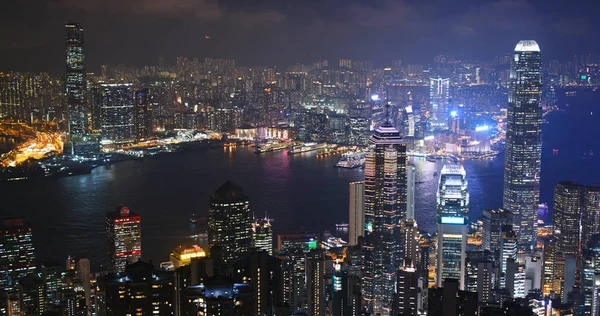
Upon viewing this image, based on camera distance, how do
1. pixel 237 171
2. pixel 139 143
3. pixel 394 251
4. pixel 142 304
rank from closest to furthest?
pixel 142 304 → pixel 394 251 → pixel 237 171 → pixel 139 143

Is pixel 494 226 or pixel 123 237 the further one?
pixel 494 226

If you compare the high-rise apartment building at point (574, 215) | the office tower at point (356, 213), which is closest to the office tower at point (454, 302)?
the high-rise apartment building at point (574, 215)

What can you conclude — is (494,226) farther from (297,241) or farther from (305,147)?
(305,147)

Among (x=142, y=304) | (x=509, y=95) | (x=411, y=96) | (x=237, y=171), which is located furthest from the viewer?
(x=411, y=96)

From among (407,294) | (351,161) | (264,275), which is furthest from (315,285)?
(351,161)

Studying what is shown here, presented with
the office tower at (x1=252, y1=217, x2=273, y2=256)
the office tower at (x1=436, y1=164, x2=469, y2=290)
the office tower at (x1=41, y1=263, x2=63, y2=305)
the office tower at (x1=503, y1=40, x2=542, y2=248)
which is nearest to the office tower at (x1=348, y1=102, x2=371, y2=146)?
the office tower at (x1=503, y1=40, x2=542, y2=248)

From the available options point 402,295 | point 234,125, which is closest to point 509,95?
point 402,295

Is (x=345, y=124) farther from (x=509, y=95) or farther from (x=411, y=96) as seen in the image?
(x=509, y=95)
